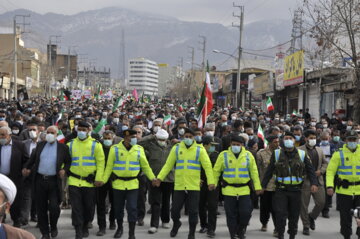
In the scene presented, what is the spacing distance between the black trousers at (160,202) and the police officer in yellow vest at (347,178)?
2914 millimetres

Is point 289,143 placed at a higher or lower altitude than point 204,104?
lower

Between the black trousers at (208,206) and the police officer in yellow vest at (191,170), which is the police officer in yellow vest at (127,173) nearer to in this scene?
the police officer in yellow vest at (191,170)

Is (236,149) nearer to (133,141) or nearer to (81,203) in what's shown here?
(133,141)

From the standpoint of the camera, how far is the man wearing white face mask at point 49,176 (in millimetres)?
9367

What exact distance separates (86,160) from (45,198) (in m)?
0.84

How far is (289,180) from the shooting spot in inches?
356

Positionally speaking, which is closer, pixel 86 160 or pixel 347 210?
pixel 347 210

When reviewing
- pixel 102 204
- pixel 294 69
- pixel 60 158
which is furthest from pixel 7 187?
pixel 294 69

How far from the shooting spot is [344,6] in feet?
68.2

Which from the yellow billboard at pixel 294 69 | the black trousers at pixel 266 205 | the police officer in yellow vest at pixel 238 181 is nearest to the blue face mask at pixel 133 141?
the police officer in yellow vest at pixel 238 181

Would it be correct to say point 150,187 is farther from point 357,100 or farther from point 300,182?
point 357,100

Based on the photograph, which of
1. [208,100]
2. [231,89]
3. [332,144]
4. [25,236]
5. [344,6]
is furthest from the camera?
[231,89]

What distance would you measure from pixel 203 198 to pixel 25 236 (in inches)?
273

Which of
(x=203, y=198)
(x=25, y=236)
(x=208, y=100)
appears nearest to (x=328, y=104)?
(x=208, y=100)
